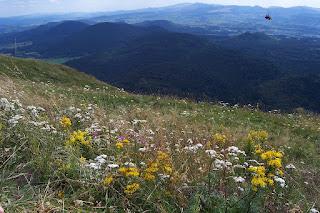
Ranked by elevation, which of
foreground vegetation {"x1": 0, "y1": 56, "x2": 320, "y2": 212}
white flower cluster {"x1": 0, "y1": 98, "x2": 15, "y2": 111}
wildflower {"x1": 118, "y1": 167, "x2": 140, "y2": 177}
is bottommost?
foreground vegetation {"x1": 0, "y1": 56, "x2": 320, "y2": 212}

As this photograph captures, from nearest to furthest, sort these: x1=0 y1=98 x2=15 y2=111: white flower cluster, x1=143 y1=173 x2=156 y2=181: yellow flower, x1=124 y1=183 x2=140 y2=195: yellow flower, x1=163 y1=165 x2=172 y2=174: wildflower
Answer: x1=124 y1=183 x2=140 y2=195: yellow flower → x1=143 y1=173 x2=156 y2=181: yellow flower → x1=163 y1=165 x2=172 y2=174: wildflower → x1=0 y1=98 x2=15 y2=111: white flower cluster

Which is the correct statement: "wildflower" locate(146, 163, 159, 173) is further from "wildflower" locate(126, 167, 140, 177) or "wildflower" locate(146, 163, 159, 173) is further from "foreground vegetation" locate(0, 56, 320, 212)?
"wildflower" locate(126, 167, 140, 177)

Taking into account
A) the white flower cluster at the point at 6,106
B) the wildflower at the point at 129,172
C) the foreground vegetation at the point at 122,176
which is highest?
the white flower cluster at the point at 6,106

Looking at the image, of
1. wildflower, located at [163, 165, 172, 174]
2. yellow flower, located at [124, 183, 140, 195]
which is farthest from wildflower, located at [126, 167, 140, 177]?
wildflower, located at [163, 165, 172, 174]

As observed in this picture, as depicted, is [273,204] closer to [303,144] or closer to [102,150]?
[102,150]

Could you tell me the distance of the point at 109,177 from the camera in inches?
205

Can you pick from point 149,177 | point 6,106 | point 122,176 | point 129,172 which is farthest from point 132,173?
point 6,106

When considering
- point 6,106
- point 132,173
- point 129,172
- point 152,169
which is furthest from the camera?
point 6,106

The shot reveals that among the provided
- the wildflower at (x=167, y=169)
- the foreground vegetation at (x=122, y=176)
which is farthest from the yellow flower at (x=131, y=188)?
the wildflower at (x=167, y=169)

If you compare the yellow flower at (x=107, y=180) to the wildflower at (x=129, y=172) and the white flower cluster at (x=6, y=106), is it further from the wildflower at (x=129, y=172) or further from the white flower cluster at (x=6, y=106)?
the white flower cluster at (x=6, y=106)

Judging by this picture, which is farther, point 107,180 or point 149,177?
point 149,177

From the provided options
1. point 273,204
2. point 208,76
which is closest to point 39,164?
point 273,204

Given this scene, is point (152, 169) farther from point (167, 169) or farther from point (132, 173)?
point (132, 173)

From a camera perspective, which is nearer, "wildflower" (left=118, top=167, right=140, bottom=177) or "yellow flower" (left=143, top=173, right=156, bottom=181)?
"wildflower" (left=118, top=167, right=140, bottom=177)
